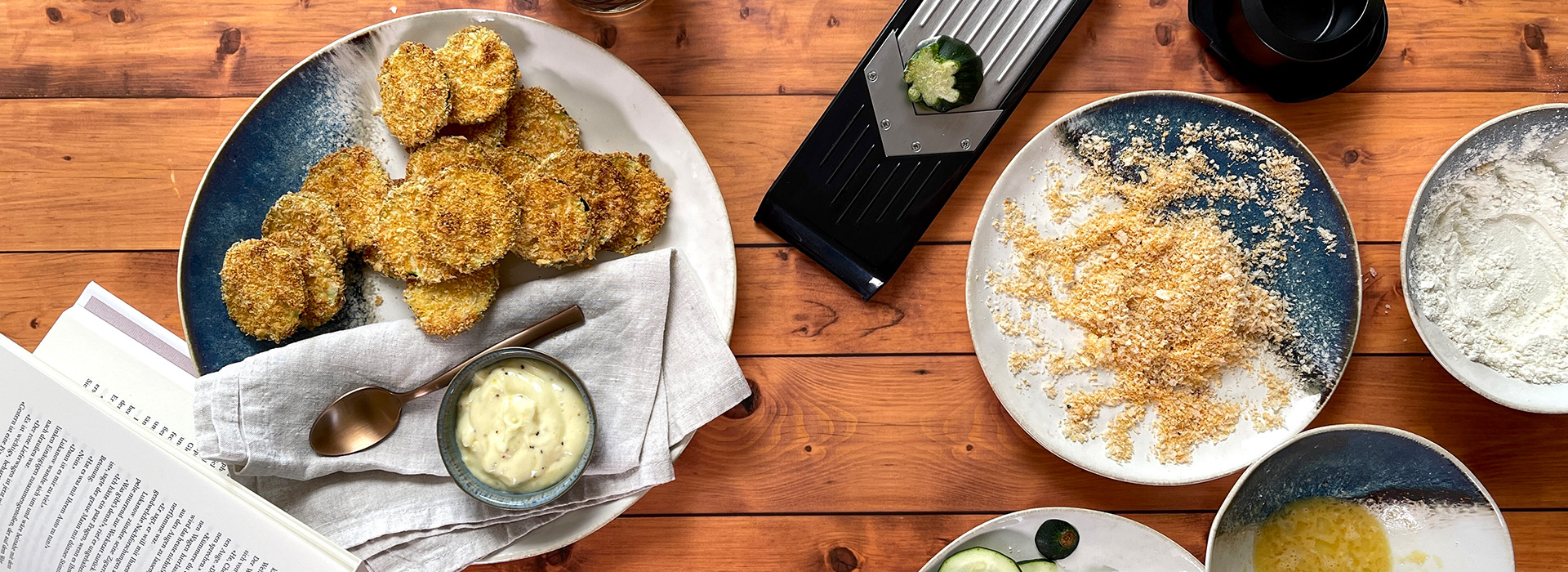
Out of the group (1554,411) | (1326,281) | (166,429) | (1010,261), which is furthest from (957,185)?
(166,429)

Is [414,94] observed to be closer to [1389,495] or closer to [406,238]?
[406,238]

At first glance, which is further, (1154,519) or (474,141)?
(1154,519)

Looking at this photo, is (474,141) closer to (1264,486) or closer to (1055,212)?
(1055,212)

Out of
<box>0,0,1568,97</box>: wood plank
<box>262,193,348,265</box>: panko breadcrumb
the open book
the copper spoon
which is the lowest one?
the open book

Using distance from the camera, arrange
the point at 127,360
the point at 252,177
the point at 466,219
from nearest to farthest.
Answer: the point at 466,219 → the point at 252,177 → the point at 127,360

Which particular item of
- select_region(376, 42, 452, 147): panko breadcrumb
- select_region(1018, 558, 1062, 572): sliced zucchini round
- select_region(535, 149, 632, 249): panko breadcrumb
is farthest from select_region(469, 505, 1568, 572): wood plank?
select_region(376, 42, 452, 147): panko breadcrumb

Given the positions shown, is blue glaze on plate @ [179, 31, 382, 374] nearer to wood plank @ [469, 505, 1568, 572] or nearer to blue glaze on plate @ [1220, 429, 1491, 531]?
wood plank @ [469, 505, 1568, 572]

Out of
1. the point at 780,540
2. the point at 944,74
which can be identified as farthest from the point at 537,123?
the point at 780,540
